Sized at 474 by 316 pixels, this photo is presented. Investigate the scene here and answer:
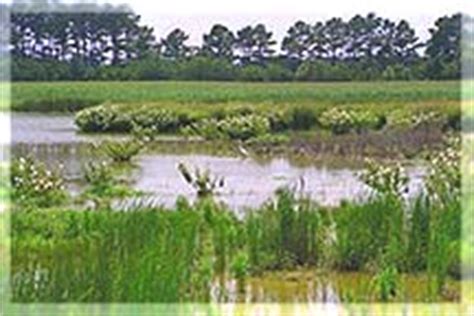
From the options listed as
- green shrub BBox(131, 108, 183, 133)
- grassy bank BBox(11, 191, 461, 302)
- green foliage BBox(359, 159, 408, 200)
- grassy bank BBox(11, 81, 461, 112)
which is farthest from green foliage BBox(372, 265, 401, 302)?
green shrub BBox(131, 108, 183, 133)

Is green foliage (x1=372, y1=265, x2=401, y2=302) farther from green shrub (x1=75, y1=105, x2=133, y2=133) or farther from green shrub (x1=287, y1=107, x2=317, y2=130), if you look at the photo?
green shrub (x1=75, y1=105, x2=133, y2=133)

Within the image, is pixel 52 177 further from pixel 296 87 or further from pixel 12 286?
pixel 296 87

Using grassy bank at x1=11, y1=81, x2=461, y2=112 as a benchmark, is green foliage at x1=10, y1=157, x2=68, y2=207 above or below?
below

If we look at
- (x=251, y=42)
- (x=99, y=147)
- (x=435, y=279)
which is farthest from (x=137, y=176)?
(x=435, y=279)

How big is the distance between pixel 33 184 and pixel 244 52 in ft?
2.11

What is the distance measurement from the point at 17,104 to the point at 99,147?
26 cm

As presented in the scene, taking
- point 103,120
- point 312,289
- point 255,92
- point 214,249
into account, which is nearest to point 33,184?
point 103,120

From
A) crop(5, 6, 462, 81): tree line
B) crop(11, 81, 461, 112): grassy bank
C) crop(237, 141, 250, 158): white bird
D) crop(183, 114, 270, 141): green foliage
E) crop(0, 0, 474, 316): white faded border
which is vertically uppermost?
crop(5, 6, 462, 81): tree line

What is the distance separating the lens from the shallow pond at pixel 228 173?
5234 millimetres

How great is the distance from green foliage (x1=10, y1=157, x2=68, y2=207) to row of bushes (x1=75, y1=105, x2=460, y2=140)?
0.16 meters

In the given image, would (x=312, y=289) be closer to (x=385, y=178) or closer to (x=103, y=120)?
(x=385, y=178)

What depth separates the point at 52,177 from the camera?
5242 mm

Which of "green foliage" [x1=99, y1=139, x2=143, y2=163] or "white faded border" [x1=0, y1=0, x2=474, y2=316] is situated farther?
"green foliage" [x1=99, y1=139, x2=143, y2=163]

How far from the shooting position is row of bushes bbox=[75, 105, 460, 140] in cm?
523
